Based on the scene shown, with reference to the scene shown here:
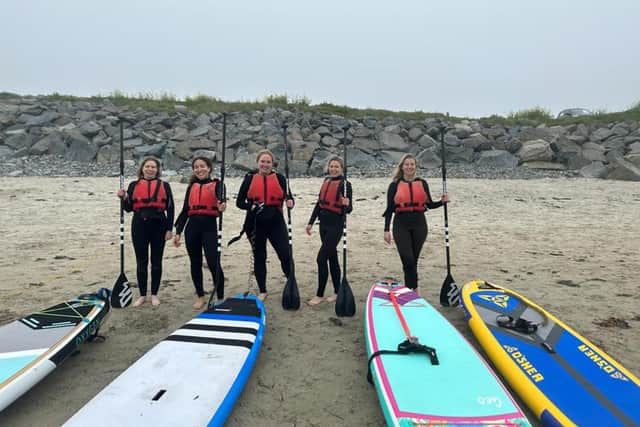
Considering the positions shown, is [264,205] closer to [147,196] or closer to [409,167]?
[147,196]

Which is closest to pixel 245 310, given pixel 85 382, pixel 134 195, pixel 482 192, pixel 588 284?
pixel 85 382

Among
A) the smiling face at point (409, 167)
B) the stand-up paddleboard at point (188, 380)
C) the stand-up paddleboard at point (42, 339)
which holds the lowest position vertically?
the stand-up paddleboard at point (188, 380)

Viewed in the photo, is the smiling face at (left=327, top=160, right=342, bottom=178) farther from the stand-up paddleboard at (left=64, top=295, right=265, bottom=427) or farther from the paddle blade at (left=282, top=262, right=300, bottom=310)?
the stand-up paddleboard at (left=64, top=295, right=265, bottom=427)

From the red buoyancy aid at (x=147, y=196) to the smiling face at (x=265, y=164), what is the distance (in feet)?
3.60

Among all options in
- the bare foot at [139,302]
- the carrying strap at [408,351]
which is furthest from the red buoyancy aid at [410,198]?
the bare foot at [139,302]

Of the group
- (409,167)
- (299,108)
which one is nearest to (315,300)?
(409,167)

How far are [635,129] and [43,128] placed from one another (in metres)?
28.2

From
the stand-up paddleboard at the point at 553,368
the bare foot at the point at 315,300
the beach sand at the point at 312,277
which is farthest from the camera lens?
the bare foot at the point at 315,300

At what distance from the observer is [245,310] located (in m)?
3.90

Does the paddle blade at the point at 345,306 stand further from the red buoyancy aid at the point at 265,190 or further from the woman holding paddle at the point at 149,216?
the woman holding paddle at the point at 149,216

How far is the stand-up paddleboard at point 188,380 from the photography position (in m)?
2.39

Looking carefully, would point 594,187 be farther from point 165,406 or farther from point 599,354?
point 165,406

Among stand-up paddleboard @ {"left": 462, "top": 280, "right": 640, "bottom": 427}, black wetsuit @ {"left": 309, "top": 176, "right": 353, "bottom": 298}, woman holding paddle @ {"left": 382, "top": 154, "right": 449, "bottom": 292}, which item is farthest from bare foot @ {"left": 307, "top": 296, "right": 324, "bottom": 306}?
stand-up paddleboard @ {"left": 462, "top": 280, "right": 640, "bottom": 427}

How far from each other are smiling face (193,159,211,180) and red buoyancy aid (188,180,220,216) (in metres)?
0.12
